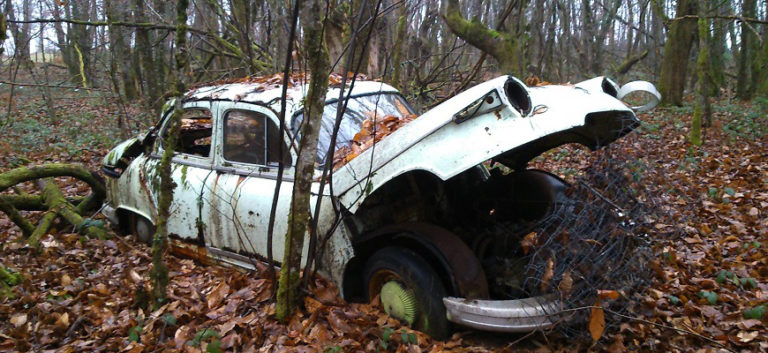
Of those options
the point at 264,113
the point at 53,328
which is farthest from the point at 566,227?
the point at 53,328

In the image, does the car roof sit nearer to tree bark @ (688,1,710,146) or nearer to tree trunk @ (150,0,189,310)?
tree trunk @ (150,0,189,310)

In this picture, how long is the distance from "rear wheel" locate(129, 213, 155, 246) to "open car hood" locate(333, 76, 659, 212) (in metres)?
2.87

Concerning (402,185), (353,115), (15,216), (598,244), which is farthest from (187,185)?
(598,244)

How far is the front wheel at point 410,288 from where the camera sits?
3303 millimetres

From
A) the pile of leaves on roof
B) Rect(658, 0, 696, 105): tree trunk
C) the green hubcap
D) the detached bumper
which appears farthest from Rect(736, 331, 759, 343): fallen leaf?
Rect(658, 0, 696, 105): tree trunk

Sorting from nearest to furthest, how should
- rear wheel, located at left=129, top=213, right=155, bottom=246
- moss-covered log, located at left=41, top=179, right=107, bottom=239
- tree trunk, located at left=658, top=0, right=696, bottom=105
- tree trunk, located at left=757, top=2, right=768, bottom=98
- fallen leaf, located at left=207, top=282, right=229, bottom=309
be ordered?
fallen leaf, located at left=207, top=282, right=229, bottom=309
rear wheel, located at left=129, top=213, right=155, bottom=246
moss-covered log, located at left=41, top=179, right=107, bottom=239
tree trunk, located at left=757, top=2, right=768, bottom=98
tree trunk, located at left=658, top=0, right=696, bottom=105

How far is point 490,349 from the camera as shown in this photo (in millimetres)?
3326

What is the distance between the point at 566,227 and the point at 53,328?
11.7 ft

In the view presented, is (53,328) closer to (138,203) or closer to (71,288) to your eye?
(71,288)

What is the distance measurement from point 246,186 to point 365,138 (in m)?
1.08

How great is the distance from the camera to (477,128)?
3018 mm

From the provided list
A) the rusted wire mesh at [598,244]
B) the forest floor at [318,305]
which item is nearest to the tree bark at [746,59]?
the forest floor at [318,305]

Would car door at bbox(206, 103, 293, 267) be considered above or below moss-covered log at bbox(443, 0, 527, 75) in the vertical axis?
below

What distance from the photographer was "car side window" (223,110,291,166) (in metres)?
4.18
